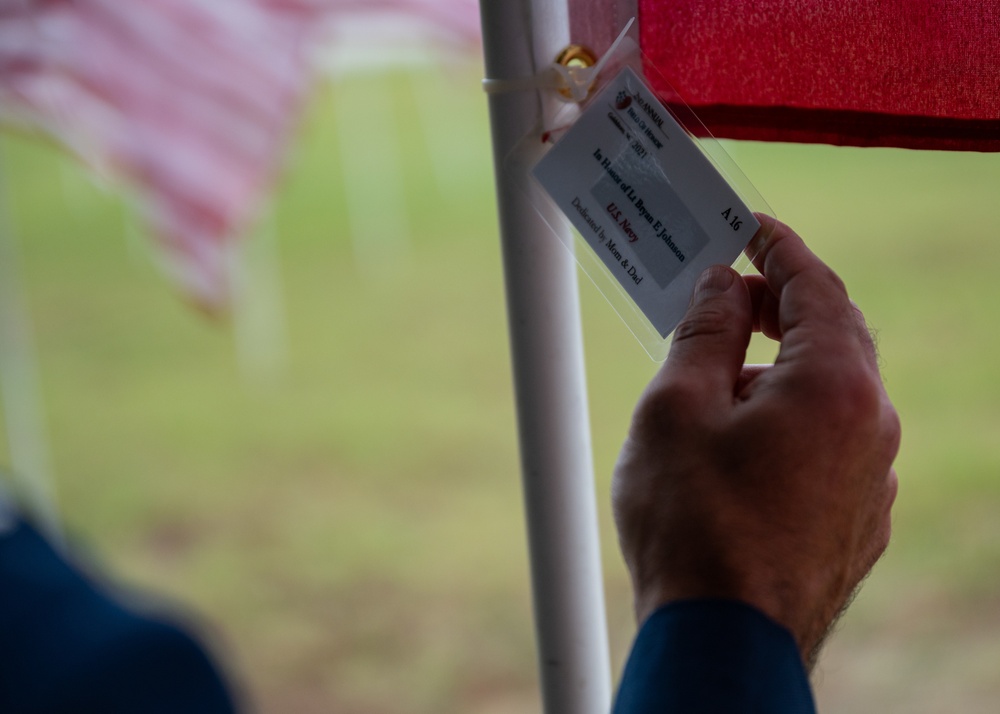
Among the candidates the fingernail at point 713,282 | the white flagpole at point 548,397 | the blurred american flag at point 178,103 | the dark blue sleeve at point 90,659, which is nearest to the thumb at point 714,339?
the fingernail at point 713,282

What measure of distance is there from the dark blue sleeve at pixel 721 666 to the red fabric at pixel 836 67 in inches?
10.2

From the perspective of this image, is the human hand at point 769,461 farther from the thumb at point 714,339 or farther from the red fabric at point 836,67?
the red fabric at point 836,67

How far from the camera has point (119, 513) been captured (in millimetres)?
3127

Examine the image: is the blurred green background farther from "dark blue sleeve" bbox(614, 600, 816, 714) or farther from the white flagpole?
"dark blue sleeve" bbox(614, 600, 816, 714)

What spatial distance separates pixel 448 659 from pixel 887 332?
270 centimetres

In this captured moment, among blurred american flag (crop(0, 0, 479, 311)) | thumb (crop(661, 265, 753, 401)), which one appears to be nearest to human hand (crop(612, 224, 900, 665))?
thumb (crop(661, 265, 753, 401))

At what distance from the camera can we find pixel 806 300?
0.39m

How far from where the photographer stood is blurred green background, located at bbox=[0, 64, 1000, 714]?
2381 millimetres

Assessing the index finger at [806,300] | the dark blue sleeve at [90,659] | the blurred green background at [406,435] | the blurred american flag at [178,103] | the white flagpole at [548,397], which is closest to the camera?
the dark blue sleeve at [90,659]

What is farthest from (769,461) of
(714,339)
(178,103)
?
(178,103)

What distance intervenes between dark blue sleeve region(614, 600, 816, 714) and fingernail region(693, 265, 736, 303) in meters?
0.13

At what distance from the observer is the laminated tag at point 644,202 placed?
44 centimetres

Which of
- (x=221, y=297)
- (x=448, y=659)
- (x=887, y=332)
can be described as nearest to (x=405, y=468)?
(x=448, y=659)

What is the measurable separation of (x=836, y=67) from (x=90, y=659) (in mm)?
410
